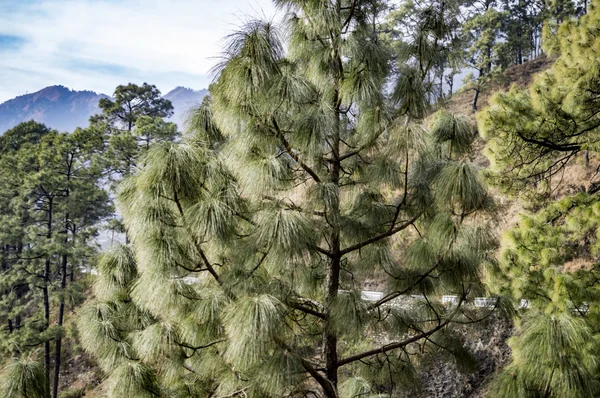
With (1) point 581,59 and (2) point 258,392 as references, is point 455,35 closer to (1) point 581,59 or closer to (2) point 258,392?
(1) point 581,59

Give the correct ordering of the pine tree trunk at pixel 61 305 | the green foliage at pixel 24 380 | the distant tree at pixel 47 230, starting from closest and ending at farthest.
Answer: the green foliage at pixel 24 380 < the pine tree trunk at pixel 61 305 < the distant tree at pixel 47 230

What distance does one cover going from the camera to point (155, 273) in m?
2.89

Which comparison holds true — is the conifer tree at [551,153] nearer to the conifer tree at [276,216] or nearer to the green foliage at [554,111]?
the green foliage at [554,111]

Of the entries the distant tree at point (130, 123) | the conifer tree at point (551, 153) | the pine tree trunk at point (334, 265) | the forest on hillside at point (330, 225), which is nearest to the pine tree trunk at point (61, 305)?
the distant tree at point (130, 123)

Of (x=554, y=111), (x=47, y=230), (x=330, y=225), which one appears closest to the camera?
(x=330, y=225)

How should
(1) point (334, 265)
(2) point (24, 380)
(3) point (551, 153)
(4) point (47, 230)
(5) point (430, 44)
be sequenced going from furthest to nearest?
(4) point (47, 230), (3) point (551, 153), (1) point (334, 265), (5) point (430, 44), (2) point (24, 380)

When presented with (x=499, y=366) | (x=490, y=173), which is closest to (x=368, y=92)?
(x=490, y=173)

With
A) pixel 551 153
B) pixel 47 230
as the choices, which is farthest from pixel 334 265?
pixel 47 230

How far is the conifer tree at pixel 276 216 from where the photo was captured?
109 inches

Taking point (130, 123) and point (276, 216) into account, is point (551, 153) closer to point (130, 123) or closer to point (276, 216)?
point (276, 216)

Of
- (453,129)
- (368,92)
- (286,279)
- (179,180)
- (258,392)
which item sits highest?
(368,92)

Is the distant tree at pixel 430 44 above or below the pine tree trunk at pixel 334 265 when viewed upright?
above

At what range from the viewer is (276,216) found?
2623 mm

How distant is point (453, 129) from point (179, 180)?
222 cm
